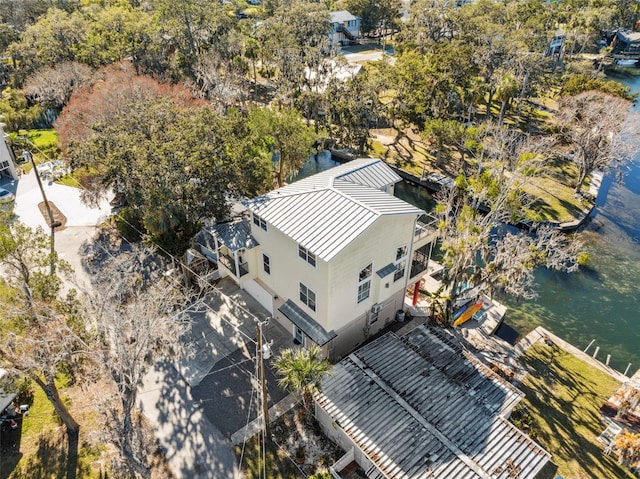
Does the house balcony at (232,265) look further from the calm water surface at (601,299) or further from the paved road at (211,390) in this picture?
the calm water surface at (601,299)

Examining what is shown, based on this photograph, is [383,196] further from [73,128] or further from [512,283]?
[73,128]

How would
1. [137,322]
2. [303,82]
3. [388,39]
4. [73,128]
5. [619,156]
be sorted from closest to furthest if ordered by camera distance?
[137,322] < [73,128] < [619,156] < [303,82] < [388,39]

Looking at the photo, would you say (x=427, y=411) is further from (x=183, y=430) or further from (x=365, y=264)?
(x=183, y=430)

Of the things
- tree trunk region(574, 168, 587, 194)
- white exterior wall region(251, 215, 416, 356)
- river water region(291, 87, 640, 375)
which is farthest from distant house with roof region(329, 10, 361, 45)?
white exterior wall region(251, 215, 416, 356)

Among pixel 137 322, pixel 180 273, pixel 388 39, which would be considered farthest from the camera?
pixel 388 39

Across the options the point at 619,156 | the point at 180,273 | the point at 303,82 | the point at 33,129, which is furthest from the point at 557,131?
the point at 33,129

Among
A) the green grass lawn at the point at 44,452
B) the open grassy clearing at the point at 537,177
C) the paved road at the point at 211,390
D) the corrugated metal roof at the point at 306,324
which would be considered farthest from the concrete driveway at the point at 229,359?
the open grassy clearing at the point at 537,177

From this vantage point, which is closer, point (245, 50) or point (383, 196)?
point (383, 196)
